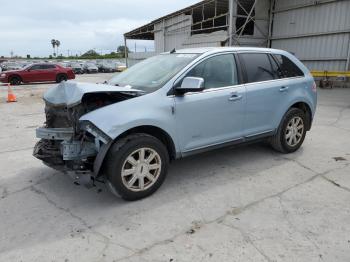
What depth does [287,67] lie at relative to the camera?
16.5 feet

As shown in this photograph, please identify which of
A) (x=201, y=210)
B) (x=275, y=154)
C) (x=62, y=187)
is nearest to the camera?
(x=201, y=210)

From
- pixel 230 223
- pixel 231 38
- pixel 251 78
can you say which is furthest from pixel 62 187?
pixel 231 38

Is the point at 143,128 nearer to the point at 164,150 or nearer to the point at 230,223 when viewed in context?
the point at 164,150

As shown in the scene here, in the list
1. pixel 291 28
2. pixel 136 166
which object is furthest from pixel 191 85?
pixel 291 28

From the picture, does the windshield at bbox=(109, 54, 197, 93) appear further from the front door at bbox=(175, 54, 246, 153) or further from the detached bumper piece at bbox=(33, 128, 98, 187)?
the detached bumper piece at bbox=(33, 128, 98, 187)

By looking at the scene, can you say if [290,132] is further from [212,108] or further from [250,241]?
[250,241]

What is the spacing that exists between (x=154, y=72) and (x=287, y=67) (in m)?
2.26

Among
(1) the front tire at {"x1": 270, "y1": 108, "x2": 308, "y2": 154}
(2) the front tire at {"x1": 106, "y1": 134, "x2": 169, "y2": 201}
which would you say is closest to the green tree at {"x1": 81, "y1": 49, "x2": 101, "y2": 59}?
(1) the front tire at {"x1": 270, "y1": 108, "x2": 308, "y2": 154}

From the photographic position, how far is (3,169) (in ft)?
15.6

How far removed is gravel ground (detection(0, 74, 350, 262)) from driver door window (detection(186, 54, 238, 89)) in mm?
1277

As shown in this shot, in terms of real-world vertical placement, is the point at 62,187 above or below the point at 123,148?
below

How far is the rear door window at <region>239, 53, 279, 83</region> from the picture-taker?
14.8 feet

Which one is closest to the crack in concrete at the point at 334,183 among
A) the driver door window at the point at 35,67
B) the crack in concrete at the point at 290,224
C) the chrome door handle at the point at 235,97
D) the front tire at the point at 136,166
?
Answer: the crack in concrete at the point at 290,224

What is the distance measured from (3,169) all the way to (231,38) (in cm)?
1544
